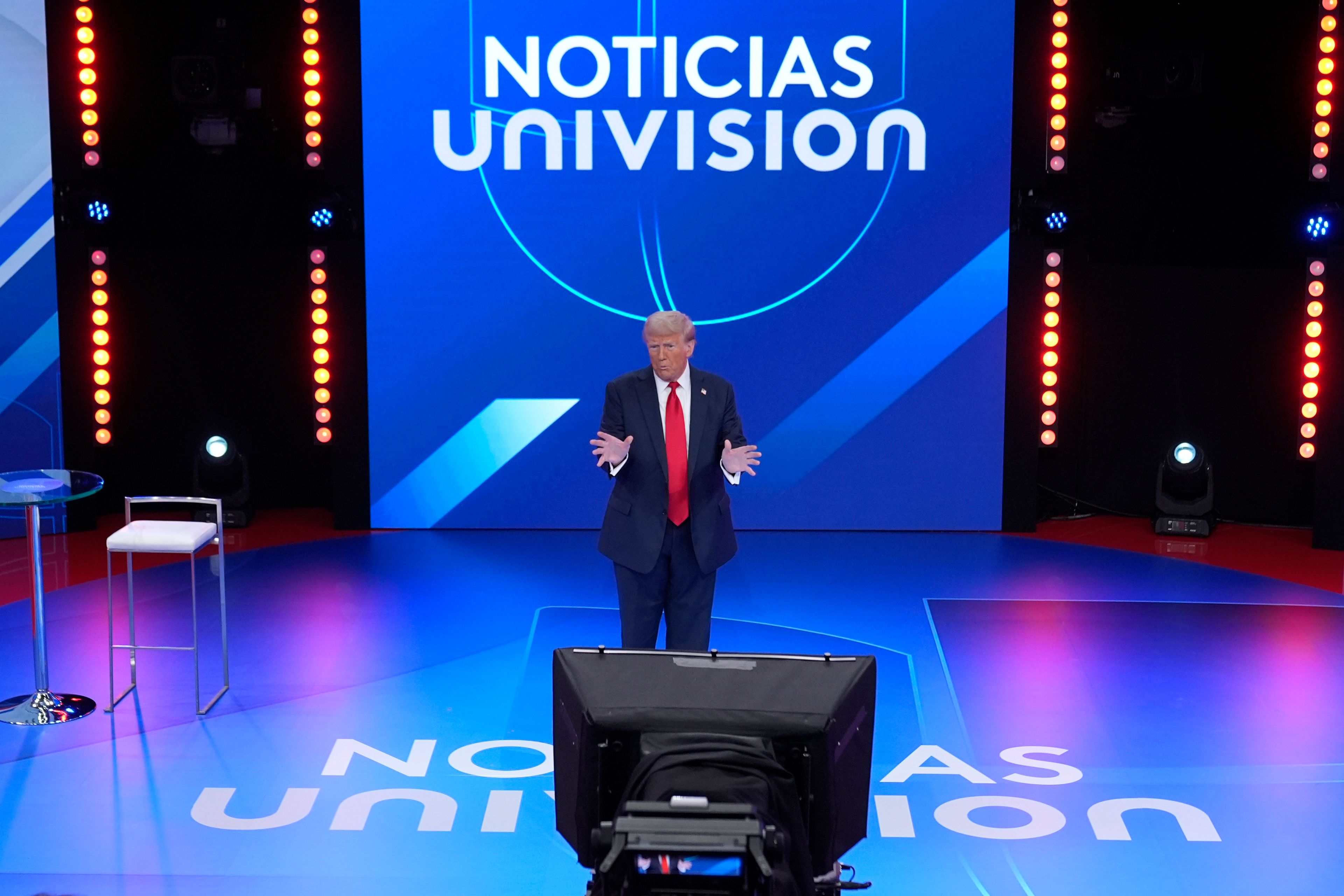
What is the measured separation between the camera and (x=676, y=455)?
435 centimetres

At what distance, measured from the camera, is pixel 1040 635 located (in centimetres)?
620

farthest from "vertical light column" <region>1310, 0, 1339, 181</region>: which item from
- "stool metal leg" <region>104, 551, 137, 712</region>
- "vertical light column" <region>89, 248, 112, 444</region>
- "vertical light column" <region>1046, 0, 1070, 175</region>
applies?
"vertical light column" <region>89, 248, 112, 444</region>

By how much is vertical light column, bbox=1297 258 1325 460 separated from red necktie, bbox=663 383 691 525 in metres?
5.12

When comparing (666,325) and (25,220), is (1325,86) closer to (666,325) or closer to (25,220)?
(666,325)

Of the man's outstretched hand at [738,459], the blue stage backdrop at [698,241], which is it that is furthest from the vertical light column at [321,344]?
the man's outstretched hand at [738,459]

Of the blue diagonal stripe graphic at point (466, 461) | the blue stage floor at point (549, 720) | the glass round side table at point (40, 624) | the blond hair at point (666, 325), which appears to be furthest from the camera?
the blue diagonal stripe graphic at point (466, 461)

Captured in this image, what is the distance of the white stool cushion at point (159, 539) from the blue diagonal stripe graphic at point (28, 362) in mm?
3300

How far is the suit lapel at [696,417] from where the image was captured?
433cm

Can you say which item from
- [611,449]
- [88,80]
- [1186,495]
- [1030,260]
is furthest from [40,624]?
[1186,495]

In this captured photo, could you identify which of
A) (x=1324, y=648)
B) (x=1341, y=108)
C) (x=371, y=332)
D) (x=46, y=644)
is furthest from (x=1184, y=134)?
(x=46, y=644)

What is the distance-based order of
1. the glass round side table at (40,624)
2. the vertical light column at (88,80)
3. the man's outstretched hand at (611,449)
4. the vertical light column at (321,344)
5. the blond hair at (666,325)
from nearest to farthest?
the blond hair at (666,325) < the man's outstretched hand at (611,449) < the glass round side table at (40,624) < the vertical light column at (88,80) < the vertical light column at (321,344)

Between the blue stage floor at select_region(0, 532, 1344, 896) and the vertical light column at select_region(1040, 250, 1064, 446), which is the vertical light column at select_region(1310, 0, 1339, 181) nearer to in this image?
the vertical light column at select_region(1040, 250, 1064, 446)

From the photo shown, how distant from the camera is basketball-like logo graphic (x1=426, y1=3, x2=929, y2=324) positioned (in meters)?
8.02

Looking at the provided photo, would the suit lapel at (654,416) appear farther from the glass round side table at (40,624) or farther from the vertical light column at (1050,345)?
the vertical light column at (1050,345)
